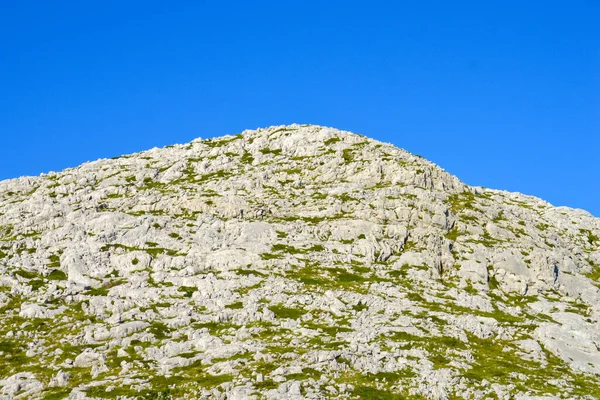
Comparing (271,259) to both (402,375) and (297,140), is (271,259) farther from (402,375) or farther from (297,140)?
(297,140)

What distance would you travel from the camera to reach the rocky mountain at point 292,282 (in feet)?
244

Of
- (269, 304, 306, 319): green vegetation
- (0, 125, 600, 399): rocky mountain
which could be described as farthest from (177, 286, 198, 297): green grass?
(269, 304, 306, 319): green vegetation

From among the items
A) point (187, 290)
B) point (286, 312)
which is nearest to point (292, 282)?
point (286, 312)

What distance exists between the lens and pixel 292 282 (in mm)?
102812

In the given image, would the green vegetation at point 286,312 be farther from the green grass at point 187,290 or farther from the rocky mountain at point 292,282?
the green grass at point 187,290

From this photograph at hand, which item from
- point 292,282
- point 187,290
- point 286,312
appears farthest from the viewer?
point 292,282

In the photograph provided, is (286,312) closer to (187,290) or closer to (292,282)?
(292,282)

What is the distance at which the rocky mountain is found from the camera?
74.4 m

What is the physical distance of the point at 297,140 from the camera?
16762 cm

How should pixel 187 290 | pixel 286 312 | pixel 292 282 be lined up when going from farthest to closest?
1. pixel 292 282
2. pixel 187 290
3. pixel 286 312

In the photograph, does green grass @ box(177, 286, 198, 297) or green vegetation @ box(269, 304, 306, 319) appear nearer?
green vegetation @ box(269, 304, 306, 319)

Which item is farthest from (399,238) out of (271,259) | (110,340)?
(110,340)

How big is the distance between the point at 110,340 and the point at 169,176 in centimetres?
7385

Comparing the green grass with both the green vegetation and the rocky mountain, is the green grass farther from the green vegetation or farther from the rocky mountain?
the green vegetation
